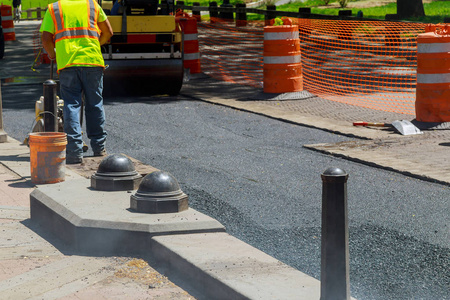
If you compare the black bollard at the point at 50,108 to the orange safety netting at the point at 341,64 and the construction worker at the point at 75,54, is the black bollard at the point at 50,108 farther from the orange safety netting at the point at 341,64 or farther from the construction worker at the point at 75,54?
Answer: the orange safety netting at the point at 341,64

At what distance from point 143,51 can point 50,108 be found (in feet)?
18.3

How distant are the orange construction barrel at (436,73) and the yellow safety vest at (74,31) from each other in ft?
13.4

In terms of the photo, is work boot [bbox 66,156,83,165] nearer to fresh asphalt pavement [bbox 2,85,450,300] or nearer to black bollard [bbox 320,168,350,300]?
fresh asphalt pavement [bbox 2,85,450,300]

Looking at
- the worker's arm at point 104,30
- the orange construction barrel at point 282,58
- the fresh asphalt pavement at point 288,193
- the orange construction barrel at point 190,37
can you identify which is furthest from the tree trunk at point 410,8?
the worker's arm at point 104,30

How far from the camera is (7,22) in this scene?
26.5 meters

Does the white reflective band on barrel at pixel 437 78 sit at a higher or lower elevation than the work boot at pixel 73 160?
higher

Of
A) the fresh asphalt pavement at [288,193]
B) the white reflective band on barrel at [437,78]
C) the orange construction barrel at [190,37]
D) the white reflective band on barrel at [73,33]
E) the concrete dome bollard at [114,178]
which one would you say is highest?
the white reflective band on barrel at [73,33]

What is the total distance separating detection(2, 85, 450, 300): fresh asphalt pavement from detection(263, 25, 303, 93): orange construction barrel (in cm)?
154

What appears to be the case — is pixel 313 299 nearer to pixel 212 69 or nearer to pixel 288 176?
pixel 288 176

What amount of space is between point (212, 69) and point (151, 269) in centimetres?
1285

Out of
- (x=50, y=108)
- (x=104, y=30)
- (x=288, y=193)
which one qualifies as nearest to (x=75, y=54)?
(x=104, y=30)

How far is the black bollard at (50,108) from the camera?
783 centimetres

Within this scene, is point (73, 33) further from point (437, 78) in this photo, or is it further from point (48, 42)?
point (437, 78)

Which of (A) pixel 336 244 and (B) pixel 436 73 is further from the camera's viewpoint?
(B) pixel 436 73
